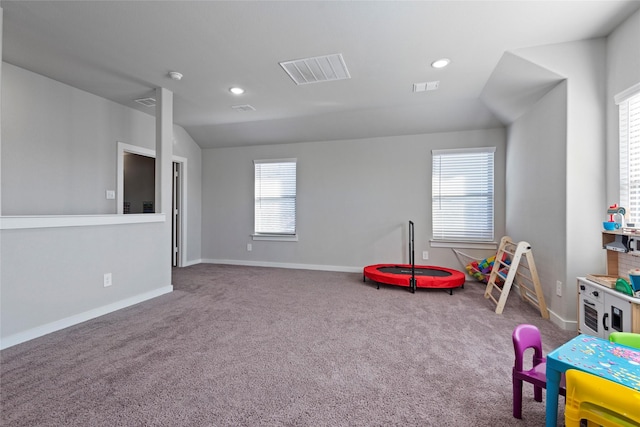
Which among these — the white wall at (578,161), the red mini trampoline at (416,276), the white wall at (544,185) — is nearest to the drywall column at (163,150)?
the red mini trampoline at (416,276)

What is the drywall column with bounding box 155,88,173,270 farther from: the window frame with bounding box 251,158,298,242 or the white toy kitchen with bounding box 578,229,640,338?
the white toy kitchen with bounding box 578,229,640,338

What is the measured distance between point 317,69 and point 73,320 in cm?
340

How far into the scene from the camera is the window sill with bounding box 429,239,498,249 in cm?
452

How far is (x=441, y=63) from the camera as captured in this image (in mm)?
2938

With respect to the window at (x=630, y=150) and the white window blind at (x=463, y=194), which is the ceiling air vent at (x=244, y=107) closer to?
the white window blind at (x=463, y=194)

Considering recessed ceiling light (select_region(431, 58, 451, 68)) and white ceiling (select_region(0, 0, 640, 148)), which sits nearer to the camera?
white ceiling (select_region(0, 0, 640, 148))

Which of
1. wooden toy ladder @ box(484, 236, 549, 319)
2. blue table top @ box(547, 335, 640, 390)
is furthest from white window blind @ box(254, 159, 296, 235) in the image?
blue table top @ box(547, 335, 640, 390)

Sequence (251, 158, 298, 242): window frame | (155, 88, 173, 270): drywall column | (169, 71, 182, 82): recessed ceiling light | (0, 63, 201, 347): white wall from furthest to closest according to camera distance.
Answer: (251, 158, 298, 242): window frame, (155, 88, 173, 270): drywall column, (169, 71, 182, 82): recessed ceiling light, (0, 63, 201, 347): white wall

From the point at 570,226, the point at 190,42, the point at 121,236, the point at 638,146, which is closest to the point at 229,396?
the point at 121,236

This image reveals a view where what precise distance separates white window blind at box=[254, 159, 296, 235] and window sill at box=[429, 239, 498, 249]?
249 centimetres

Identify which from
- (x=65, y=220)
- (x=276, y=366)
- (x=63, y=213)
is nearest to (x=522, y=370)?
(x=276, y=366)

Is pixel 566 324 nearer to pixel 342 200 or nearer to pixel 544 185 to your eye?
pixel 544 185

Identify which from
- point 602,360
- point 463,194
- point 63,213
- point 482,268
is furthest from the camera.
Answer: point 463,194

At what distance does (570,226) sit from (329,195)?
11.2 ft
